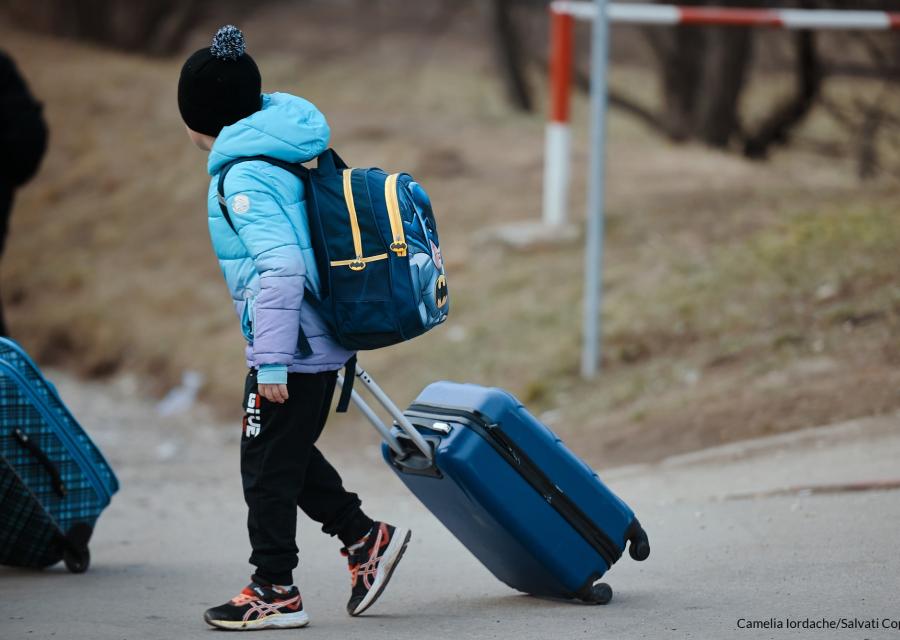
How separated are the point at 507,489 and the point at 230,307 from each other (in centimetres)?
699

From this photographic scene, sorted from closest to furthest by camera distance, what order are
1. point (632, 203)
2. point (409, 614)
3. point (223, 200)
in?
point (223, 200) < point (409, 614) < point (632, 203)

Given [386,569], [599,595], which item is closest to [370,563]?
[386,569]

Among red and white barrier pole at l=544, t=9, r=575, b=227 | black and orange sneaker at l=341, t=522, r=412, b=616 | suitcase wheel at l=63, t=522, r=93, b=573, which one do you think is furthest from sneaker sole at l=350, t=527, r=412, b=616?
red and white barrier pole at l=544, t=9, r=575, b=227

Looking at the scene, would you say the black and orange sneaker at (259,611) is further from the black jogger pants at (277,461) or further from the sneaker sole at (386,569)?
the sneaker sole at (386,569)

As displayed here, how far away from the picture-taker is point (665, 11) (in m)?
7.52

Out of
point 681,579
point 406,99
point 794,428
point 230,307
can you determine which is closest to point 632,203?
point 230,307

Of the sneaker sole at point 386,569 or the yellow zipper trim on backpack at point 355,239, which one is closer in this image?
the yellow zipper trim on backpack at point 355,239

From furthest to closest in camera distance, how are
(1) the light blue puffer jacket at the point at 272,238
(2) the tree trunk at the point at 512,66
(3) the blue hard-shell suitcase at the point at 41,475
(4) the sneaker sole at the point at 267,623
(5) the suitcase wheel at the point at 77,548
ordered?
(2) the tree trunk at the point at 512,66
(5) the suitcase wheel at the point at 77,548
(3) the blue hard-shell suitcase at the point at 41,475
(4) the sneaker sole at the point at 267,623
(1) the light blue puffer jacket at the point at 272,238

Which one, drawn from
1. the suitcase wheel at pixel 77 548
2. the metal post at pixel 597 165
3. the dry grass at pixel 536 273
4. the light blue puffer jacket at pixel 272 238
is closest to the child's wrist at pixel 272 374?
the light blue puffer jacket at pixel 272 238

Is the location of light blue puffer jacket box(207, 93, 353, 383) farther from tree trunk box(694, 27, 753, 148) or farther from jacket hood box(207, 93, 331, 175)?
tree trunk box(694, 27, 753, 148)

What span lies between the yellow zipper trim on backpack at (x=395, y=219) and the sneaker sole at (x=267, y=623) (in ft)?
3.71

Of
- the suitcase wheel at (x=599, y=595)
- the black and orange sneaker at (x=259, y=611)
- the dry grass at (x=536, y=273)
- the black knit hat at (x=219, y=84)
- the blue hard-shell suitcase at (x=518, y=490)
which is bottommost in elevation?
the dry grass at (x=536, y=273)

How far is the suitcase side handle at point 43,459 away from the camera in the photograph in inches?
169

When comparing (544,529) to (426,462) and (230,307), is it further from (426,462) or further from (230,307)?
(230,307)
